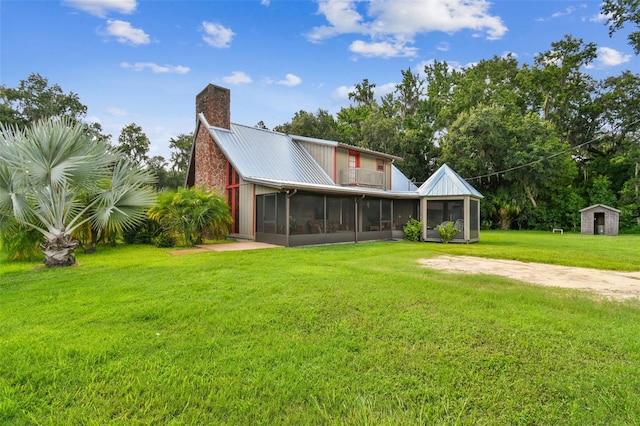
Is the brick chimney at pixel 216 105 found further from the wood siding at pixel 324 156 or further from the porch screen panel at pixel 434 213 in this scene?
the porch screen panel at pixel 434 213

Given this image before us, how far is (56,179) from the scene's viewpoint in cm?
668

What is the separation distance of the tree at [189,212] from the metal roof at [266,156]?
1.99m

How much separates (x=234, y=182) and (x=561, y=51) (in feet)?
95.9

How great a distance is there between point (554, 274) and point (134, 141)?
104 feet

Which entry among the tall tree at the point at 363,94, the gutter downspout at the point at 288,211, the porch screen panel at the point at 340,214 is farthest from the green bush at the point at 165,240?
the tall tree at the point at 363,94

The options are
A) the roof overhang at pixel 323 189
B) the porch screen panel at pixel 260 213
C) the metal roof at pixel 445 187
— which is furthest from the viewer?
the metal roof at pixel 445 187

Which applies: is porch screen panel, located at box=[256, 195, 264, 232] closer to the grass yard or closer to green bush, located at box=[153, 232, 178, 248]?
green bush, located at box=[153, 232, 178, 248]

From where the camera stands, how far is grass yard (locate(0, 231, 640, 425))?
6.95 ft

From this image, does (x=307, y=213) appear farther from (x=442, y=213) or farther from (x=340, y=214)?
(x=442, y=213)

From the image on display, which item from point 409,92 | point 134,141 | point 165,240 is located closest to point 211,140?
point 165,240

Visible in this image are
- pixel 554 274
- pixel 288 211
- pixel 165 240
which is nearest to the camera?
pixel 554 274

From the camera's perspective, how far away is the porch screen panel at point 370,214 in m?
14.0

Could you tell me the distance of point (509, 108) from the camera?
81.4 feet

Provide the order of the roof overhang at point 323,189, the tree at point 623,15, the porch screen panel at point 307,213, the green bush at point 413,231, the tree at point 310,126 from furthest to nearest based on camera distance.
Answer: the tree at point 310,126
the tree at point 623,15
the green bush at point 413,231
the porch screen panel at point 307,213
the roof overhang at point 323,189
